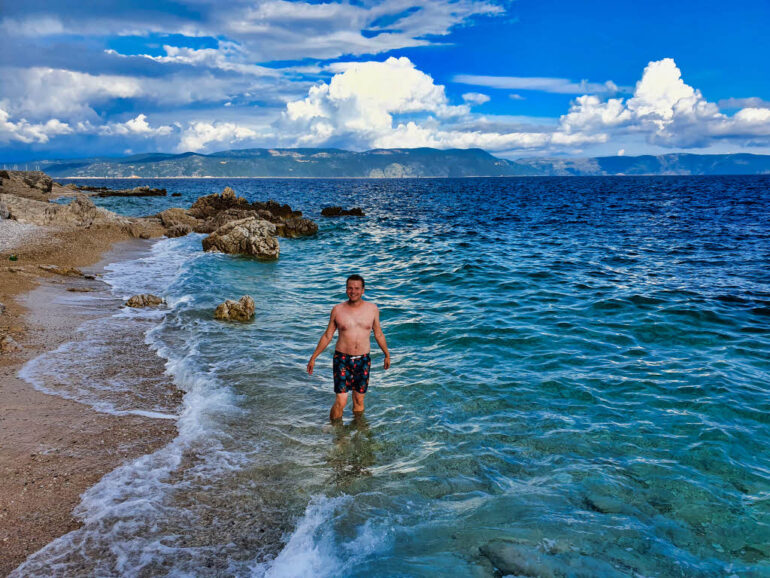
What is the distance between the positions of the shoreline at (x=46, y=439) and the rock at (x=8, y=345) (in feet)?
0.37

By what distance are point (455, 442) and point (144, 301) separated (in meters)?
11.3

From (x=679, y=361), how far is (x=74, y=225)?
32716mm

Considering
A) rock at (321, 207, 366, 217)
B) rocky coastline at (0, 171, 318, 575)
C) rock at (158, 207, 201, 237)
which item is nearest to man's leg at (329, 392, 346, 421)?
rocky coastline at (0, 171, 318, 575)

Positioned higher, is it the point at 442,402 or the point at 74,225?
the point at 74,225

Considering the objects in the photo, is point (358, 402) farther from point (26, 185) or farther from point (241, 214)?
point (26, 185)

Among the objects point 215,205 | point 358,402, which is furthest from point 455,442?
point 215,205

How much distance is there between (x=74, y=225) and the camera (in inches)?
1150

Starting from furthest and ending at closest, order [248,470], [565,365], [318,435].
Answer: [565,365], [318,435], [248,470]

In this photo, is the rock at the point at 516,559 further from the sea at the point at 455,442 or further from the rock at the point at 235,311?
the rock at the point at 235,311

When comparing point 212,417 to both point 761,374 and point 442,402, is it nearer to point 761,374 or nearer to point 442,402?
point 442,402

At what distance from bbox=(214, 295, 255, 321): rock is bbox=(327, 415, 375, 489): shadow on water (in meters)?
6.88

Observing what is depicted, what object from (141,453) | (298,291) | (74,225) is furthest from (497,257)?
(74,225)

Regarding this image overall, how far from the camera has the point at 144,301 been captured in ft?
47.1

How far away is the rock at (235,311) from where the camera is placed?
13.7 metres
